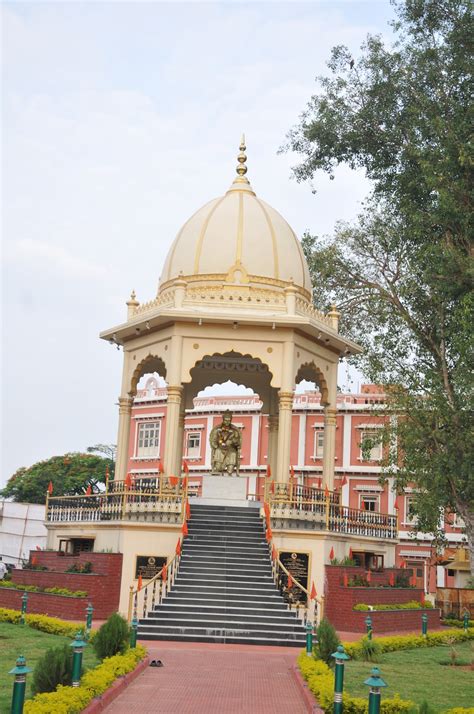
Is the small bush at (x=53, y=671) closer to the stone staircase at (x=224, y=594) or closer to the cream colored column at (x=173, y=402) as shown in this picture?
the stone staircase at (x=224, y=594)

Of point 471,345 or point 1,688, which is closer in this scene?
point 1,688

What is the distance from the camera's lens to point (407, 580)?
2273 centimetres

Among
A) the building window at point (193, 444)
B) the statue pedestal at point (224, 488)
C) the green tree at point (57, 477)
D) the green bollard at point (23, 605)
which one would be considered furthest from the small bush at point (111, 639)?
the green tree at point (57, 477)

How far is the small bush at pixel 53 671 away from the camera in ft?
30.3

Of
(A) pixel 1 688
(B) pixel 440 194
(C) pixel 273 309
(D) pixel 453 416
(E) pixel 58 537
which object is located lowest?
(A) pixel 1 688

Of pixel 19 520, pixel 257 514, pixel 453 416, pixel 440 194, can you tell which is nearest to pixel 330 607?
pixel 257 514

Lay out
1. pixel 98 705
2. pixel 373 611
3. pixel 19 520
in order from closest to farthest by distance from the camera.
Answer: pixel 98 705
pixel 373 611
pixel 19 520

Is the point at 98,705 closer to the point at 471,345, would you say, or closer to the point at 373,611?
the point at 373,611

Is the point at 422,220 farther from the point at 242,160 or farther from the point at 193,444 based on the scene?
the point at 193,444

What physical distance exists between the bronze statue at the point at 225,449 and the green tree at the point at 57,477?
37.2 meters

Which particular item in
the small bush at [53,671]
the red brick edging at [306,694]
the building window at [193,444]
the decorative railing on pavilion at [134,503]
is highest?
the building window at [193,444]

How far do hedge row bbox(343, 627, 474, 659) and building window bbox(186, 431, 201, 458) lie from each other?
34599 mm

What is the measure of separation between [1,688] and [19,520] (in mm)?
33808

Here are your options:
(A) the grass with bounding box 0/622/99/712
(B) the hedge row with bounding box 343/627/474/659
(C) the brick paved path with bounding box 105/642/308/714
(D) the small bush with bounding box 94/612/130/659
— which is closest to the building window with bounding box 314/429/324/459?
(B) the hedge row with bounding box 343/627/474/659
